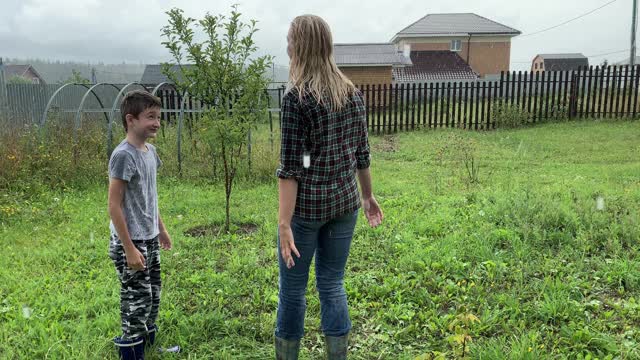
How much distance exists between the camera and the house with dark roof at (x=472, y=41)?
41938 millimetres

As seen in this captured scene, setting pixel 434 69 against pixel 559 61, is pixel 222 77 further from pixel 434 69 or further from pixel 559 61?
pixel 559 61

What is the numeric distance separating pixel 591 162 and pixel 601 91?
7.94 m

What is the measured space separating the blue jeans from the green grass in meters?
0.55

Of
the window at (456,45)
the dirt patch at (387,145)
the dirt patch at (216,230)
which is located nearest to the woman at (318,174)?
the dirt patch at (216,230)

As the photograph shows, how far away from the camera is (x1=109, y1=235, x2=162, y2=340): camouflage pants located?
97.0 inches

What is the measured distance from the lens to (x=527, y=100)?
15.7 m

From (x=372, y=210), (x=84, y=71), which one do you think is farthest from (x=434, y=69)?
(x=84, y=71)

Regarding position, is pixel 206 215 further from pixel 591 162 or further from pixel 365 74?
pixel 365 74

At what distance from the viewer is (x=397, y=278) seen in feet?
12.1

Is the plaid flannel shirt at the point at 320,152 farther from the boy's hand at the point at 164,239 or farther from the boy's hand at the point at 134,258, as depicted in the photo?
the boy's hand at the point at 164,239

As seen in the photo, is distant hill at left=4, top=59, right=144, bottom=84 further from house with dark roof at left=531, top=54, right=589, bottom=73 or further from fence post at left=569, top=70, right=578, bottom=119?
house with dark roof at left=531, top=54, right=589, bottom=73

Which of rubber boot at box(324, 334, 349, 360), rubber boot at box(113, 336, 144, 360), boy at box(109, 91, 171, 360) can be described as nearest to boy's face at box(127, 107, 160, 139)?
boy at box(109, 91, 171, 360)

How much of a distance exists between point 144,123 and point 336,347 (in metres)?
1.49

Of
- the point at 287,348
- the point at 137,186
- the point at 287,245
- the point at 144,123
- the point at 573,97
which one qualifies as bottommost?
the point at 287,348
